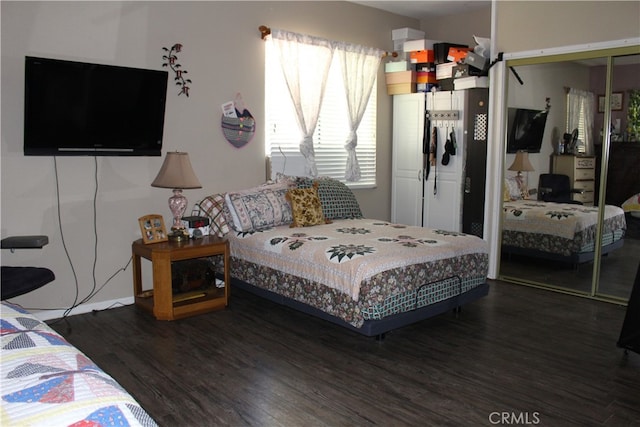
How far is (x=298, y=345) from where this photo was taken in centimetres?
355

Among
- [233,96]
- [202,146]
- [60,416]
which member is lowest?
[60,416]

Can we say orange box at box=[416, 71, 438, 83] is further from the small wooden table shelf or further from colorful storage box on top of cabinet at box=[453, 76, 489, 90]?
the small wooden table shelf

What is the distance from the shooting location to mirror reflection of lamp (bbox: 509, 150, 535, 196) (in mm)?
4988

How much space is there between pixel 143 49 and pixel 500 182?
353cm

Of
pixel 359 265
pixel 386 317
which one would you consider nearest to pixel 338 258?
pixel 359 265

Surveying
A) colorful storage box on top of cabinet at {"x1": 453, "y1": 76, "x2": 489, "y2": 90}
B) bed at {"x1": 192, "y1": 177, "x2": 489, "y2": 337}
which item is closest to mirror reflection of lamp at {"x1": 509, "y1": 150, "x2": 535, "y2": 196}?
colorful storage box on top of cabinet at {"x1": 453, "y1": 76, "x2": 489, "y2": 90}

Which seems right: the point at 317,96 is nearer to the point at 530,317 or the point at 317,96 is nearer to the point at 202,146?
the point at 202,146

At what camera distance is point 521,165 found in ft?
16.5

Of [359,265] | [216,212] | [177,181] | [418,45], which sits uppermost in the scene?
[418,45]

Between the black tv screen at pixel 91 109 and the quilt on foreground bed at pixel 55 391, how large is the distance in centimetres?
232

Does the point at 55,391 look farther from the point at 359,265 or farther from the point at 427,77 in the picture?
the point at 427,77

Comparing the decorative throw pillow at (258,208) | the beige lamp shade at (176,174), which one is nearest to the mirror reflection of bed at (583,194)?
the decorative throw pillow at (258,208)

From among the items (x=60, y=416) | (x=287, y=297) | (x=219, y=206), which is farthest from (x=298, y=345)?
(x=60, y=416)

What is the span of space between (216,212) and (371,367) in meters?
2.10
